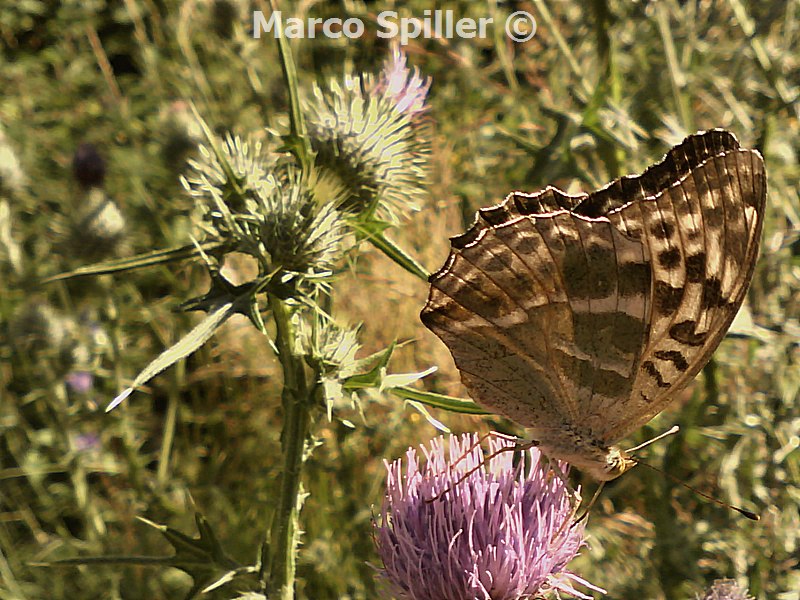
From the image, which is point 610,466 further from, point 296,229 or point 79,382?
point 79,382

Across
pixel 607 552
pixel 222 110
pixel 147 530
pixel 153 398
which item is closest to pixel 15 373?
pixel 153 398

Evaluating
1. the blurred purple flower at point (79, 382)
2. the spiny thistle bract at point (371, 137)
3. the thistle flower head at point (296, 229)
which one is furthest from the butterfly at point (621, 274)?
the blurred purple flower at point (79, 382)

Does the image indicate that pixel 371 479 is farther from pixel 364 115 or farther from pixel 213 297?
pixel 213 297

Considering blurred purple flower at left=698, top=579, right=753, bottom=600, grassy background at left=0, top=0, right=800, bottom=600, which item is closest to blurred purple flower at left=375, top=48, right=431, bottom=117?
grassy background at left=0, top=0, right=800, bottom=600

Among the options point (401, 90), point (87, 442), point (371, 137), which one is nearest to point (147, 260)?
point (371, 137)

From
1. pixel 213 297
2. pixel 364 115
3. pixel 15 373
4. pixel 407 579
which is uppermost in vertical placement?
pixel 364 115

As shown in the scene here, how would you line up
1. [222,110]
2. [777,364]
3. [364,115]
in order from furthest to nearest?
[222,110] < [777,364] < [364,115]
